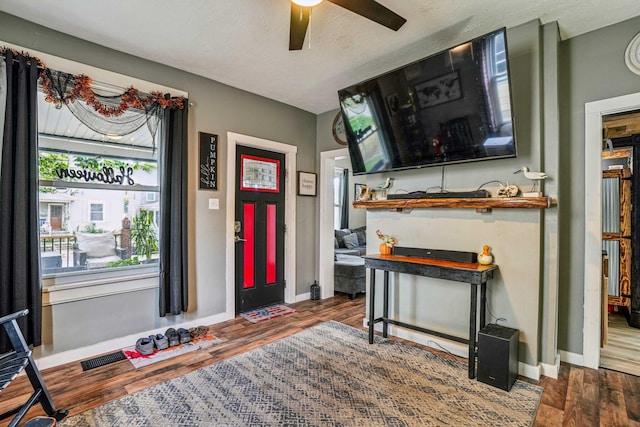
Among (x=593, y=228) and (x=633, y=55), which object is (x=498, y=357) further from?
(x=633, y=55)

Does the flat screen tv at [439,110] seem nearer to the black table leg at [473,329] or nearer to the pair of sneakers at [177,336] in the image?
the black table leg at [473,329]

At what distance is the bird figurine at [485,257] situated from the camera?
255cm

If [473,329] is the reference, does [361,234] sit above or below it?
above

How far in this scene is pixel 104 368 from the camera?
253 centimetres

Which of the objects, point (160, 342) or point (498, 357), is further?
point (160, 342)

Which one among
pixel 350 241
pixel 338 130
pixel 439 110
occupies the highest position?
pixel 338 130

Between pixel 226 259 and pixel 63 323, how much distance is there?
58.3 inches

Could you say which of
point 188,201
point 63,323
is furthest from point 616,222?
point 63,323

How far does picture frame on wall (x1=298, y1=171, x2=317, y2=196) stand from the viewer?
14.4 feet

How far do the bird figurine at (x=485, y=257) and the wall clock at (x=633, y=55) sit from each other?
1663 mm

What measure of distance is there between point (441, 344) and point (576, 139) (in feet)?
6.74

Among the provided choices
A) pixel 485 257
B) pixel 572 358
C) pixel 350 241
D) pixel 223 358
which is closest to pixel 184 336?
pixel 223 358

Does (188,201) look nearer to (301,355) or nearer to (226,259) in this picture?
(226,259)

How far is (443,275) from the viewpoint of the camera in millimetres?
2523
